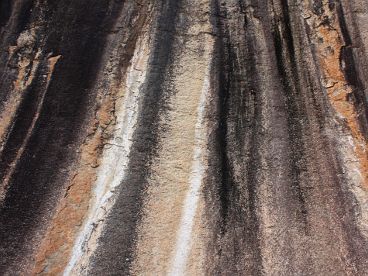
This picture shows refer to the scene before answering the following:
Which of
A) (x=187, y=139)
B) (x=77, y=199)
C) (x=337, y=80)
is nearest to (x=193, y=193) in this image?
(x=187, y=139)

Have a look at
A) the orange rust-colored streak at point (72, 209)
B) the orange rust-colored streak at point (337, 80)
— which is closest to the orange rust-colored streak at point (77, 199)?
the orange rust-colored streak at point (72, 209)

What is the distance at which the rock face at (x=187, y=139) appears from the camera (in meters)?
3.30

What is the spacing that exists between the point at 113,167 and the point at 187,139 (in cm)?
73

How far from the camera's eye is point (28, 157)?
3.72 metres

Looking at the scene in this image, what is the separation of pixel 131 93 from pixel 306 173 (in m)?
1.83

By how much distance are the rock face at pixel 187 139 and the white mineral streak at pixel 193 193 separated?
0.01m

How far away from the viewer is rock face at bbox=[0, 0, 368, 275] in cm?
330

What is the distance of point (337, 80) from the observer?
3930mm

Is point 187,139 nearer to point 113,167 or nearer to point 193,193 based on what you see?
point 193,193

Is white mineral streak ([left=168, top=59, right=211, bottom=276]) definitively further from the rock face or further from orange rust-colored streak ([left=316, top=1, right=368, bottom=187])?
orange rust-colored streak ([left=316, top=1, right=368, bottom=187])

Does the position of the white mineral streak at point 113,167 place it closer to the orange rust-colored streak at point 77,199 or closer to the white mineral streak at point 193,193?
the orange rust-colored streak at point 77,199

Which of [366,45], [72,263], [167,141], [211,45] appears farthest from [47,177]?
[366,45]

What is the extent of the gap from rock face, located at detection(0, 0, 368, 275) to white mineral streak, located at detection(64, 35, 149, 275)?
0.01 metres

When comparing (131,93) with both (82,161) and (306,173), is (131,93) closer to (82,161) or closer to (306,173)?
(82,161)
